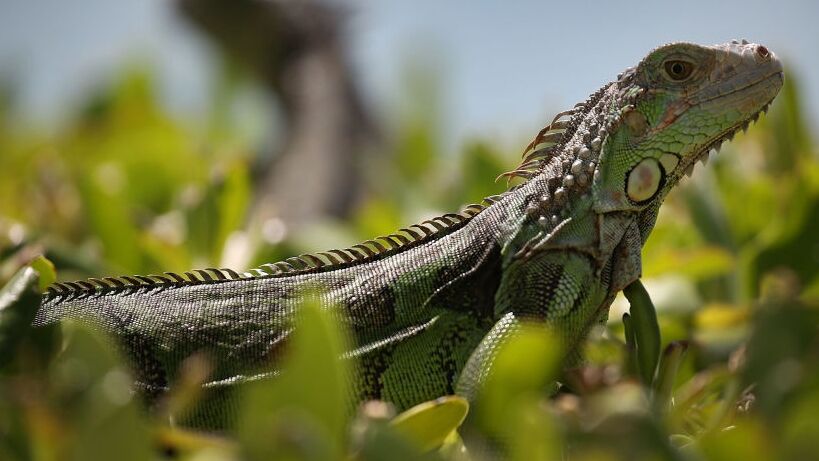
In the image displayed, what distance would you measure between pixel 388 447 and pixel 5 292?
3.37 feet

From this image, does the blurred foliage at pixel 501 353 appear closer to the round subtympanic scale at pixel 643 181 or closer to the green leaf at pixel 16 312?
the green leaf at pixel 16 312

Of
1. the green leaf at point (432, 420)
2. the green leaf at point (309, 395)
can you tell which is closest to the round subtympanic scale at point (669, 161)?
the green leaf at point (432, 420)

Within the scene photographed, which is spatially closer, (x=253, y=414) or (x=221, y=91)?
(x=253, y=414)

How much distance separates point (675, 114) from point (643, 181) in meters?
0.22

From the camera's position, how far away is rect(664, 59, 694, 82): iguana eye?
9.23 feet

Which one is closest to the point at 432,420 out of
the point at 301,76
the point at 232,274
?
the point at 232,274

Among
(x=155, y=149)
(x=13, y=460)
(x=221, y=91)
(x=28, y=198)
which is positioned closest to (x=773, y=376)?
(x=13, y=460)

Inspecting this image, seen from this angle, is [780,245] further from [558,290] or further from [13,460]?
[13,460]

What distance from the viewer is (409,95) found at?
8852 mm

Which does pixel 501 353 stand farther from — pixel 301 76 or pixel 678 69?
pixel 301 76

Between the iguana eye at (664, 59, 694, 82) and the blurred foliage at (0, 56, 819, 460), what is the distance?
65cm

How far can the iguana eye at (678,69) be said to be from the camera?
2.81 m

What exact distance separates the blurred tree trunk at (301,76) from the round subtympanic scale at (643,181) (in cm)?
907

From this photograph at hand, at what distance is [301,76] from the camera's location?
13.9 m
